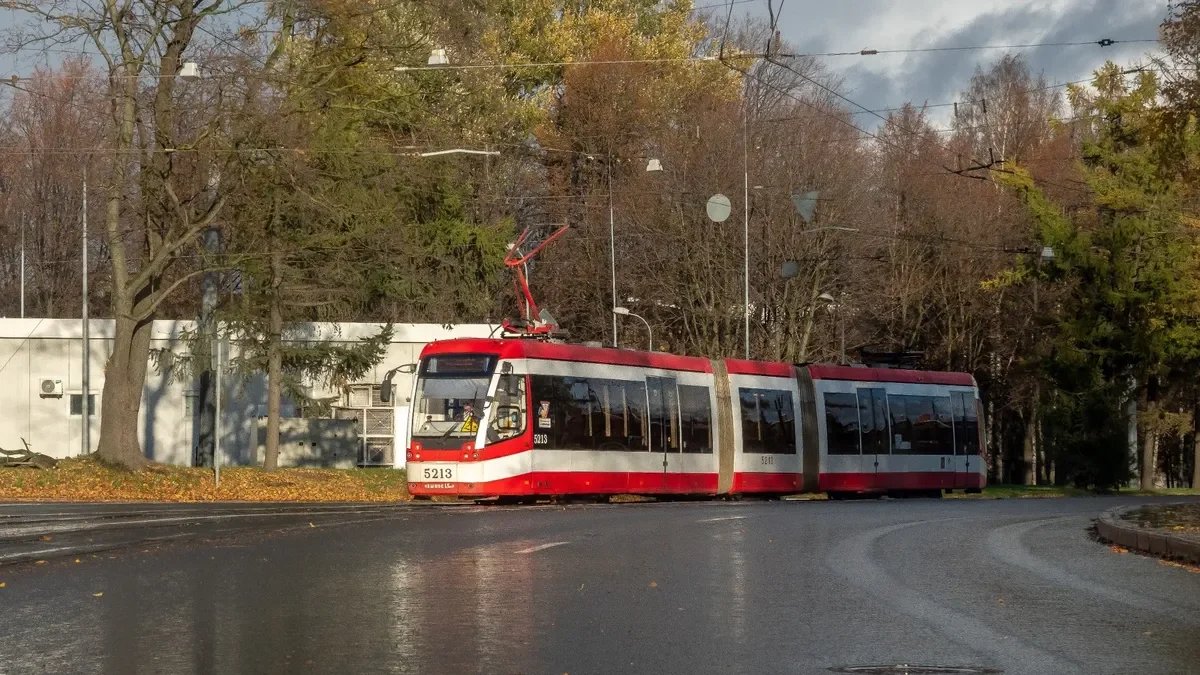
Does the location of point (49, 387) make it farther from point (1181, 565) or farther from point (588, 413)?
point (1181, 565)

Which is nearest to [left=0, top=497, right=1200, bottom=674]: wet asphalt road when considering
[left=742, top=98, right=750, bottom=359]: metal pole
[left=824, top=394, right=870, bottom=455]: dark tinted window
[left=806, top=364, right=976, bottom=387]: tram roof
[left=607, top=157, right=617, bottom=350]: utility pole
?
[left=824, top=394, right=870, bottom=455]: dark tinted window

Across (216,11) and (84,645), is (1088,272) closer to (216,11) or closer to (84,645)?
(216,11)

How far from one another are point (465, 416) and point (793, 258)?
3036 cm

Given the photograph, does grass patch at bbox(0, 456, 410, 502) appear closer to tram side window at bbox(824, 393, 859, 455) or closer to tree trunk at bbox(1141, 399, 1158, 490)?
tram side window at bbox(824, 393, 859, 455)

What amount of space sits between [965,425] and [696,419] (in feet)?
37.4

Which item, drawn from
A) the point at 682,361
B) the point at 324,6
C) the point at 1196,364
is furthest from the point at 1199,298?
the point at 324,6

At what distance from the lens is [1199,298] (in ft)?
162

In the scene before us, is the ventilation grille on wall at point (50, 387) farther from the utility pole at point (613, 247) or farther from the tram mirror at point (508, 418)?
the tram mirror at point (508, 418)

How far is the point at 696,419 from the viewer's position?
33781 mm

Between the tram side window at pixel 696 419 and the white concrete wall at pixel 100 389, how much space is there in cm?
1450

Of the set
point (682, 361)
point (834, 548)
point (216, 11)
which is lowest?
point (834, 548)

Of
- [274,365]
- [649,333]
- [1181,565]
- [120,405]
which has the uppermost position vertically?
[649,333]

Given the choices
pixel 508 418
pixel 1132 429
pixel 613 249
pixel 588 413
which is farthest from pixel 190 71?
pixel 1132 429

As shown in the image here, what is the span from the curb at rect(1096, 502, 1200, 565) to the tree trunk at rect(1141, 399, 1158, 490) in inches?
1325
